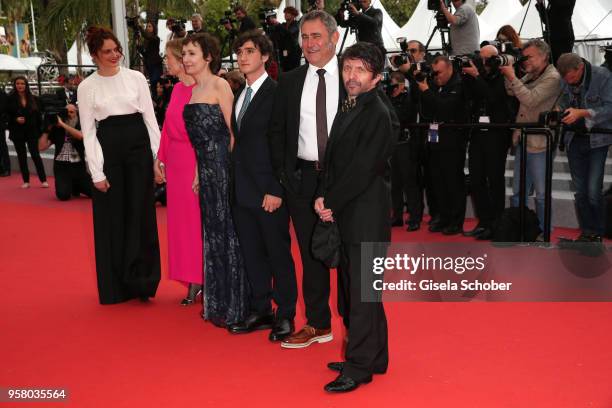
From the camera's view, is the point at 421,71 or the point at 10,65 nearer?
the point at 421,71

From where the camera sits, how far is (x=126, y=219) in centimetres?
552

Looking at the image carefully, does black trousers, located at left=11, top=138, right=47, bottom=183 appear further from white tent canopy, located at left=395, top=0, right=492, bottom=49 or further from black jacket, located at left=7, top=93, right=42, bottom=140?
white tent canopy, located at left=395, top=0, right=492, bottom=49

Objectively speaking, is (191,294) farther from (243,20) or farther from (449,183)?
(243,20)

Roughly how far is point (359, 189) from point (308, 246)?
0.77 m

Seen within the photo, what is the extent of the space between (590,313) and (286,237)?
2002 mm

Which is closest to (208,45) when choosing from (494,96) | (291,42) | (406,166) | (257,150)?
(257,150)

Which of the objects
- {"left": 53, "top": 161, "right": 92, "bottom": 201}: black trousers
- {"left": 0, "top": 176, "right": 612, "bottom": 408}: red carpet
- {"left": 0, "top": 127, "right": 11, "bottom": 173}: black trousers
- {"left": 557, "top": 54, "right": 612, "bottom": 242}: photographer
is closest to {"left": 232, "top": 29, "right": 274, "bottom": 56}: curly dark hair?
{"left": 0, "top": 176, "right": 612, "bottom": 408}: red carpet

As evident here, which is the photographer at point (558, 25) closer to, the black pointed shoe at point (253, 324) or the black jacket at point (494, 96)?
the black jacket at point (494, 96)

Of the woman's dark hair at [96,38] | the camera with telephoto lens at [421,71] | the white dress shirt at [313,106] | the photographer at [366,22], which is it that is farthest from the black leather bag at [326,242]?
the photographer at [366,22]

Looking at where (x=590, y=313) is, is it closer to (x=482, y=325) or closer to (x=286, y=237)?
(x=482, y=325)

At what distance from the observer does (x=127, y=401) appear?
375cm

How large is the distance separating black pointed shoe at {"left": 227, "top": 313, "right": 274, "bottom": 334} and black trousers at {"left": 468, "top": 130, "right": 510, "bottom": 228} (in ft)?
10.4

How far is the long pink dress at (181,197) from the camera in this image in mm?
5141

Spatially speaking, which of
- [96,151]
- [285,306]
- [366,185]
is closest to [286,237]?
[285,306]
